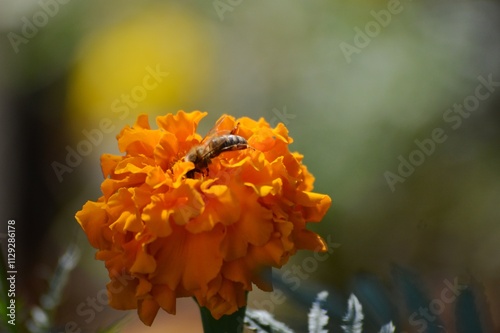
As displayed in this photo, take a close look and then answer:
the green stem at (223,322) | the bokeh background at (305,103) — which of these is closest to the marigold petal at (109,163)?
the green stem at (223,322)

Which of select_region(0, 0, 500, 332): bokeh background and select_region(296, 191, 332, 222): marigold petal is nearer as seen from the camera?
select_region(296, 191, 332, 222): marigold petal

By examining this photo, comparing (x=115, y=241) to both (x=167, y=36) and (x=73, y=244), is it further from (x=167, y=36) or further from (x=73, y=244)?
(x=167, y=36)

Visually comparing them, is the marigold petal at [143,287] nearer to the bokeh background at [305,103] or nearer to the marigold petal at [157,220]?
the marigold petal at [157,220]

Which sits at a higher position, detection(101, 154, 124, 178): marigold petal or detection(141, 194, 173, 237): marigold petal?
detection(141, 194, 173, 237): marigold petal

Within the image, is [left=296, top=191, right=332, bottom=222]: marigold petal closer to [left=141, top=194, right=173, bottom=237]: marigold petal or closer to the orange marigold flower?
the orange marigold flower

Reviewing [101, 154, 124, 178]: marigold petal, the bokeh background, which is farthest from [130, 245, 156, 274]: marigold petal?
the bokeh background

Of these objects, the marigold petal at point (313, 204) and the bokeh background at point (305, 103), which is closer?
the marigold petal at point (313, 204)

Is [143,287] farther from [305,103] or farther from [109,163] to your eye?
[305,103]

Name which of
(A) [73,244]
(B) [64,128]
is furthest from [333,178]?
(A) [73,244]
